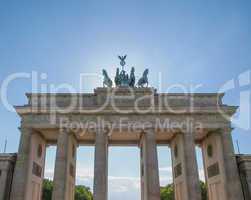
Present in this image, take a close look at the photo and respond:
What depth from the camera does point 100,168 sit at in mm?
30156

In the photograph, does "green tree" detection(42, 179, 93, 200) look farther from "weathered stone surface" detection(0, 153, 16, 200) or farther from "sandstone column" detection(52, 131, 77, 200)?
"weathered stone surface" detection(0, 153, 16, 200)

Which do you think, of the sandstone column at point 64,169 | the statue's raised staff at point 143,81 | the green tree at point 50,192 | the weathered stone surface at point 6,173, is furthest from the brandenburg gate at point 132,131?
the green tree at point 50,192

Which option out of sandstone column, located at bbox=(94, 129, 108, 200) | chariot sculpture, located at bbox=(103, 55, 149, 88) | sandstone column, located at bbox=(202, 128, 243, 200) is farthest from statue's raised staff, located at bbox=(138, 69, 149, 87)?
sandstone column, located at bbox=(202, 128, 243, 200)

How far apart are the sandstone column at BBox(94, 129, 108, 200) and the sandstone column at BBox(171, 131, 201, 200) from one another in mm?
10230

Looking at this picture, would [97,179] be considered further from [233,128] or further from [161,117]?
[233,128]

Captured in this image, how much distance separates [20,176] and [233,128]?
28656 mm

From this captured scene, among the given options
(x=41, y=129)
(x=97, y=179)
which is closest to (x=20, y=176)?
(x=41, y=129)

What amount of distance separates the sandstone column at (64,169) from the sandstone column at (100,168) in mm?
4130

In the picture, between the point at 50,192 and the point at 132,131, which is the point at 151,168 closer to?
the point at 132,131

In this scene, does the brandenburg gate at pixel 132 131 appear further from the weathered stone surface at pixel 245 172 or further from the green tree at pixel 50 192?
the green tree at pixel 50 192

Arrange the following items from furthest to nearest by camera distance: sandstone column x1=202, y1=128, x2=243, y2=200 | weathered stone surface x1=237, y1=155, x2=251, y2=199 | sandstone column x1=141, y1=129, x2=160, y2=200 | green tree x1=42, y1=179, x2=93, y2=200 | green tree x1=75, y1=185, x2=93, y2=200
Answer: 1. green tree x1=75, y1=185, x2=93, y2=200
2. green tree x1=42, y1=179, x2=93, y2=200
3. weathered stone surface x1=237, y1=155, x2=251, y2=199
4. sandstone column x1=202, y1=128, x2=243, y2=200
5. sandstone column x1=141, y1=129, x2=160, y2=200

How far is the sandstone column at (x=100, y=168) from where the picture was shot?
2892 centimetres

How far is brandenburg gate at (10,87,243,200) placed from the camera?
98.5 ft

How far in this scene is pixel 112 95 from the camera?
3469 cm
